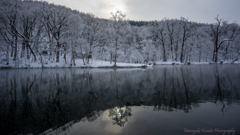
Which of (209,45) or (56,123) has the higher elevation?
(209,45)

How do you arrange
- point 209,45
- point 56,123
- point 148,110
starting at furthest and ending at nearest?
point 209,45 → point 148,110 → point 56,123

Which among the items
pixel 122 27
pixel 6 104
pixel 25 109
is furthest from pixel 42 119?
pixel 122 27

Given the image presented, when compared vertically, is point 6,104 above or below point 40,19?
below

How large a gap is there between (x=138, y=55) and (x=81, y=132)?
6111 centimetres

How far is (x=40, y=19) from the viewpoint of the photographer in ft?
145

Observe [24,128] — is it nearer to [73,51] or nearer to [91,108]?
[91,108]

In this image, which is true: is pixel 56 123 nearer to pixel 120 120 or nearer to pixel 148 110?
pixel 120 120

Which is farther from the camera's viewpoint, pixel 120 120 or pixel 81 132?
pixel 120 120

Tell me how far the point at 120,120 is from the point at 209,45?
80569 mm

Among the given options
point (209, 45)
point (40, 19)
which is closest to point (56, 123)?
point (40, 19)

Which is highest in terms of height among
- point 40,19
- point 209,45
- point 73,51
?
point 40,19

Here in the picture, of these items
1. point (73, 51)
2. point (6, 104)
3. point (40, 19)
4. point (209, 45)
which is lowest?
point (6, 104)

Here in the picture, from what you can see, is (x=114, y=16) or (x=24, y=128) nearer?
(x=24, y=128)

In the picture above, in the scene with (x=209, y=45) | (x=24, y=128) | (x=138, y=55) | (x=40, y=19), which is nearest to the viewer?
(x=24, y=128)
